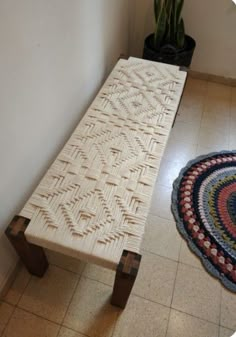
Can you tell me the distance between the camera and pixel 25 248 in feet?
2.82

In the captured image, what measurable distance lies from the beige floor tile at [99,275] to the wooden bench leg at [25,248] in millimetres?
177

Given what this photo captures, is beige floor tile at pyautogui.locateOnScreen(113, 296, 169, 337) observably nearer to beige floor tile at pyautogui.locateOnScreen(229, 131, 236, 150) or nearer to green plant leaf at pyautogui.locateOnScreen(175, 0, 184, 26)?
beige floor tile at pyautogui.locateOnScreen(229, 131, 236, 150)

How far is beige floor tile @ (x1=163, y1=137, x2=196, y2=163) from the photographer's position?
61.2 inches

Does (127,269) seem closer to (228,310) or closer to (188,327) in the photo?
(188,327)

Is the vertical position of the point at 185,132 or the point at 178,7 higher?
the point at 178,7

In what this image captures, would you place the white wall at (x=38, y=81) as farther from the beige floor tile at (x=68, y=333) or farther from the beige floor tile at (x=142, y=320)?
the beige floor tile at (x=142, y=320)

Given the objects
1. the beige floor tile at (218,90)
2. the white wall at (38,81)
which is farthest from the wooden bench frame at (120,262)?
the beige floor tile at (218,90)

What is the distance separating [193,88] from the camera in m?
1.99

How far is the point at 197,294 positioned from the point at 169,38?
1.48 metres

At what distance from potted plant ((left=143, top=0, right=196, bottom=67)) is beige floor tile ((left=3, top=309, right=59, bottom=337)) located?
154cm

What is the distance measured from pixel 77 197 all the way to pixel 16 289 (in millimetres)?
504

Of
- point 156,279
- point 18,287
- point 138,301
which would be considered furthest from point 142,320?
point 18,287

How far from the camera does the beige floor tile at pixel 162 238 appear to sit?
119cm

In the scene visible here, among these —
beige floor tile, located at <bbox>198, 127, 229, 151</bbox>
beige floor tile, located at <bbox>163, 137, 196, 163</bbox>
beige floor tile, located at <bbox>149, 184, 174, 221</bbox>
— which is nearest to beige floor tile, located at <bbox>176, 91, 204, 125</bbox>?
beige floor tile, located at <bbox>198, 127, 229, 151</bbox>
